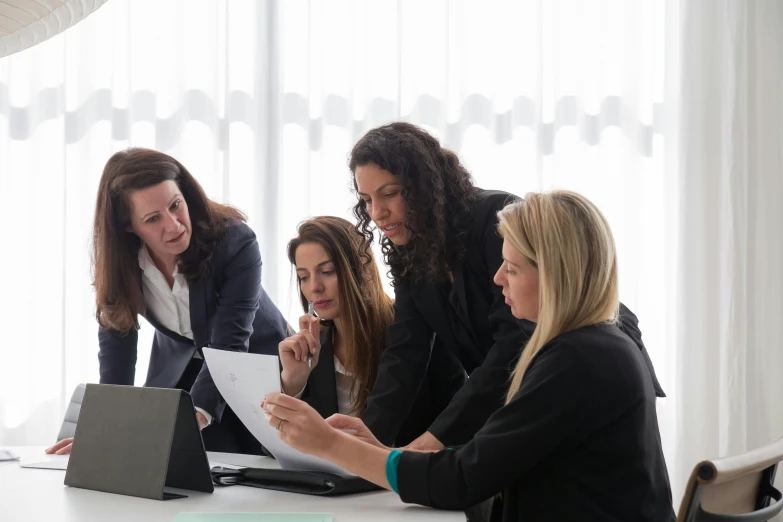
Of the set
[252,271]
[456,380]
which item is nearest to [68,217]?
[252,271]

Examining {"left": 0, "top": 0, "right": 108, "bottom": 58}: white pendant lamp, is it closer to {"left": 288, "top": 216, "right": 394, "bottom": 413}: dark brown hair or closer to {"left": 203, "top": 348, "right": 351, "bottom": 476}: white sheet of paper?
{"left": 203, "top": 348, "right": 351, "bottom": 476}: white sheet of paper

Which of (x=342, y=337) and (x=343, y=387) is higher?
(x=342, y=337)

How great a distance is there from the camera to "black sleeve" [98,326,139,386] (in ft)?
7.39

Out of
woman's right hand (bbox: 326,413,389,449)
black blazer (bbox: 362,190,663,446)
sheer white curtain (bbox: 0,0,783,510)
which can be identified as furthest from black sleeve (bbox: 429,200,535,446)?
sheer white curtain (bbox: 0,0,783,510)

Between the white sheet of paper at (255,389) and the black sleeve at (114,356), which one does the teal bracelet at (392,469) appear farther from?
the black sleeve at (114,356)

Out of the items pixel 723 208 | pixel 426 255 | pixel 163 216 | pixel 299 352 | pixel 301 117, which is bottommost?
pixel 299 352

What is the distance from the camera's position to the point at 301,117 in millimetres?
3389

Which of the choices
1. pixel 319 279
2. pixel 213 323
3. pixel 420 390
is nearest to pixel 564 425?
pixel 420 390

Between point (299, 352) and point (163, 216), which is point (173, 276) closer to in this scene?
point (163, 216)

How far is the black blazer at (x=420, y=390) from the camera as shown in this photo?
2.04 meters

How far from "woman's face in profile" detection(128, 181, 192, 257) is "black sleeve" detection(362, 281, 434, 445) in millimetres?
619

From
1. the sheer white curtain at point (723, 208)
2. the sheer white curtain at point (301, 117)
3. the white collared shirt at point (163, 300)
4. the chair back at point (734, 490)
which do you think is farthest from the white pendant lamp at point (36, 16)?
the sheer white curtain at point (723, 208)

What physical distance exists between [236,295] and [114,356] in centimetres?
41

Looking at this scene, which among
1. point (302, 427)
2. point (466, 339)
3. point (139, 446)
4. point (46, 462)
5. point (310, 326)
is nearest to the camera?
point (302, 427)
